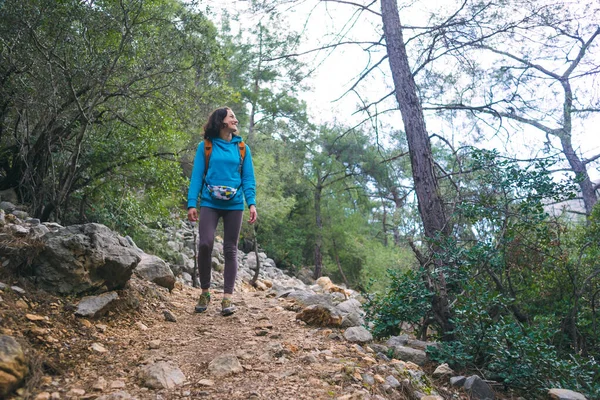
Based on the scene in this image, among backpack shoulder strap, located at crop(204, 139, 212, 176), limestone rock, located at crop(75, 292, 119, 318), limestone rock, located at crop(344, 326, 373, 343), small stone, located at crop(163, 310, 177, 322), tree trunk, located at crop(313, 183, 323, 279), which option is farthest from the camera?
tree trunk, located at crop(313, 183, 323, 279)

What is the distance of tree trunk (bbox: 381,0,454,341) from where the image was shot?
12.7 feet

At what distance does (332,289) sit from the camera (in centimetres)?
857

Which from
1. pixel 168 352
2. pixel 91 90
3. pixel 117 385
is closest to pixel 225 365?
pixel 168 352

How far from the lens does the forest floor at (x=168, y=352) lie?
2.25 metres

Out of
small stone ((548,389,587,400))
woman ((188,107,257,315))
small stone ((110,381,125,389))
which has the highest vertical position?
woman ((188,107,257,315))

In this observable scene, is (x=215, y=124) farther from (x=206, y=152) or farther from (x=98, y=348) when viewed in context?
(x=98, y=348)

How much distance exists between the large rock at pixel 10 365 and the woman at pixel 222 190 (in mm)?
1787

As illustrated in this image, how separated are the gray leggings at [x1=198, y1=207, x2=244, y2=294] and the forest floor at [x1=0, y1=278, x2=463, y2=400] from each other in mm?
440

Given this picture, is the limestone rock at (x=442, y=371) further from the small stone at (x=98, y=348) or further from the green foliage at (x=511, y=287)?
the small stone at (x=98, y=348)

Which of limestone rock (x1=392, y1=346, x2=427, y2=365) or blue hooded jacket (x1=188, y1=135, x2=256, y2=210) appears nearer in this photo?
limestone rock (x1=392, y1=346, x2=427, y2=365)

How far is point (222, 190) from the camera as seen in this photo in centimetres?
374

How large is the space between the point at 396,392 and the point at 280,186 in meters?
13.3

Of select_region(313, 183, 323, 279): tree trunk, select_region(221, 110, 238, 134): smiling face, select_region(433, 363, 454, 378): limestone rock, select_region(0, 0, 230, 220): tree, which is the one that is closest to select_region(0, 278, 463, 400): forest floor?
select_region(433, 363, 454, 378): limestone rock

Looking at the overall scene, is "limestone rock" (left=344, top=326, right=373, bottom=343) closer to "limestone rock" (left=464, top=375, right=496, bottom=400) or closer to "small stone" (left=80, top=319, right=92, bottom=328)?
"limestone rock" (left=464, top=375, right=496, bottom=400)
